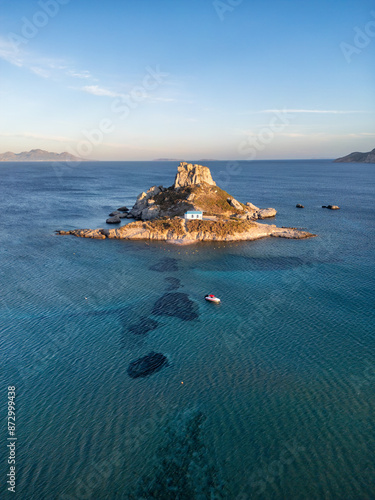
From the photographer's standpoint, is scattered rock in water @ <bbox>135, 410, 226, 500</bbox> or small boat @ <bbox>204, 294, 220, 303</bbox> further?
small boat @ <bbox>204, 294, 220, 303</bbox>

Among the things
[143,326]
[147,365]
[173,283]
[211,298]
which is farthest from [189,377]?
[173,283]

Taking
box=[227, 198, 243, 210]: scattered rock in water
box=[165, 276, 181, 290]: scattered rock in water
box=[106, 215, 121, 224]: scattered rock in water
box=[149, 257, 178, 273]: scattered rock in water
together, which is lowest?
box=[165, 276, 181, 290]: scattered rock in water

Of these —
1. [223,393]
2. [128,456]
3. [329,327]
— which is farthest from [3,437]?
[329,327]

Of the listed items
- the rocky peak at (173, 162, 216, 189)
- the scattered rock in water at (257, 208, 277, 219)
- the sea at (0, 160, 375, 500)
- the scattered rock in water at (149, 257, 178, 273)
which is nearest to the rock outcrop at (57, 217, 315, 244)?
the scattered rock in water at (149, 257, 178, 273)

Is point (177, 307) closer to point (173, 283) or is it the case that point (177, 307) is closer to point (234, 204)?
point (173, 283)

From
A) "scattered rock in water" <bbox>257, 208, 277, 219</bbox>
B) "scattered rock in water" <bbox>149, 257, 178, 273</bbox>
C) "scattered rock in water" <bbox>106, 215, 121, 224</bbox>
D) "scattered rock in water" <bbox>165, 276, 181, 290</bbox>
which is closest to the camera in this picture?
"scattered rock in water" <bbox>165, 276, 181, 290</bbox>

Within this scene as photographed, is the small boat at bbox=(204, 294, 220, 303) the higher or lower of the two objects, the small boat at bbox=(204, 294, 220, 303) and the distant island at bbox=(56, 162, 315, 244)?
the lower

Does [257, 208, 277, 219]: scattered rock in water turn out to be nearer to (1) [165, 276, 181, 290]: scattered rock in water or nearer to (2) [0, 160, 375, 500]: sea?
(2) [0, 160, 375, 500]: sea

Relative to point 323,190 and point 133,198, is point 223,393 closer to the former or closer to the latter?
point 133,198
